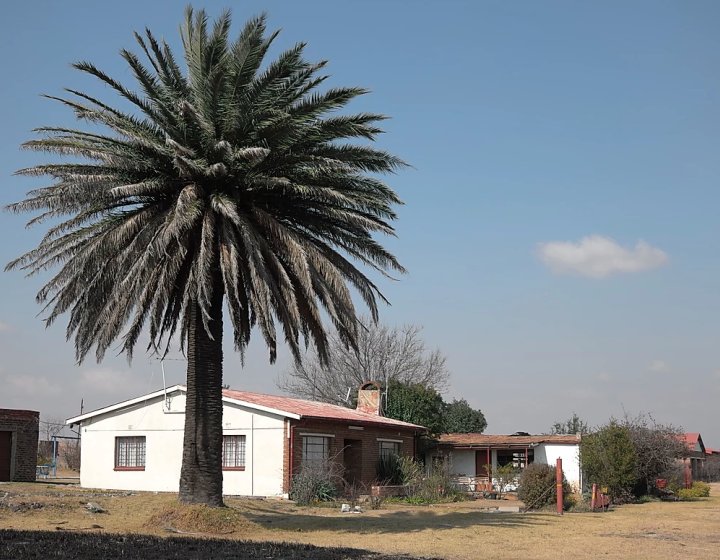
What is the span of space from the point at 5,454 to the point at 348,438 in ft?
47.1

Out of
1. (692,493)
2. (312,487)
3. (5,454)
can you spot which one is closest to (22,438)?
(5,454)

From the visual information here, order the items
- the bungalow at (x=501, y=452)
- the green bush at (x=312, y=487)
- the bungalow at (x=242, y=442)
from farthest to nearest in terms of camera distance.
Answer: the bungalow at (x=501, y=452)
the bungalow at (x=242, y=442)
the green bush at (x=312, y=487)

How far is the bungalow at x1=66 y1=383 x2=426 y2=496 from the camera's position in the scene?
3130 cm

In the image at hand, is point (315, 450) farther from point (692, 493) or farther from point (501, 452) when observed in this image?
point (692, 493)

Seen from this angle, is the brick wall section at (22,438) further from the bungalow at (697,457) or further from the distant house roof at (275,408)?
the bungalow at (697,457)

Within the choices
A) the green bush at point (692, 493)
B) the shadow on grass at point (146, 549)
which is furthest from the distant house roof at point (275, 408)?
the shadow on grass at point (146, 549)

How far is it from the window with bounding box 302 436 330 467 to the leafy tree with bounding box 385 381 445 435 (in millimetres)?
11987

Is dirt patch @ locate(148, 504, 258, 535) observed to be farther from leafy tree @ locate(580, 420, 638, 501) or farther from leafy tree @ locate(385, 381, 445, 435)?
leafy tree @ locate(385, 381, 445, 435)

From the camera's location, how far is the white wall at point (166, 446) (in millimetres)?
31391

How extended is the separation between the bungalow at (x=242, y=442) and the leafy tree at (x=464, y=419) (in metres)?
29.1

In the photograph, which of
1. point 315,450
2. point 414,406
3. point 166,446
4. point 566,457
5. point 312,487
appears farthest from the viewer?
point 414,406

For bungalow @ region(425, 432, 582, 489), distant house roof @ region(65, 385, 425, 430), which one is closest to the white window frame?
distant house roof @ region(65, 385, 425, 430)

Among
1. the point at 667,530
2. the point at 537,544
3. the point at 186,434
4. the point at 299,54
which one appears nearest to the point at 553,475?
the point at 667,530

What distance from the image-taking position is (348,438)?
1348 inches
